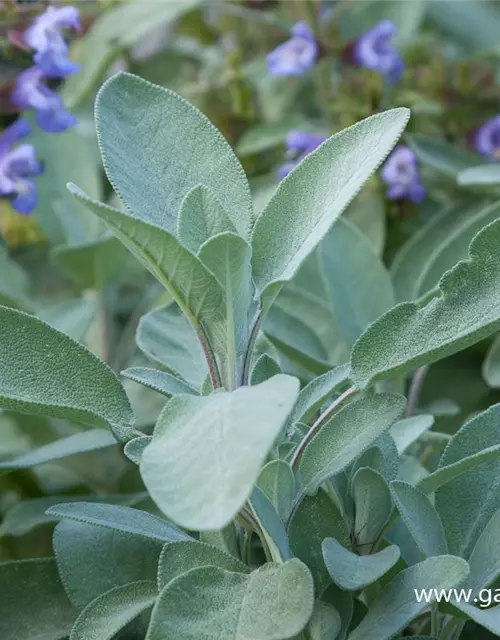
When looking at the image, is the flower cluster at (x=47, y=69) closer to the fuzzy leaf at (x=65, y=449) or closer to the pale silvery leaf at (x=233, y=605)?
the fuzzy leaf at (x=65, y=449)

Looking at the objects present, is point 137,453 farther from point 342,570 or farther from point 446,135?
point 446,135

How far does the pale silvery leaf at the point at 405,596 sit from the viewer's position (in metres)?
0.49

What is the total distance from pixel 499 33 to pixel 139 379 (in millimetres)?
956

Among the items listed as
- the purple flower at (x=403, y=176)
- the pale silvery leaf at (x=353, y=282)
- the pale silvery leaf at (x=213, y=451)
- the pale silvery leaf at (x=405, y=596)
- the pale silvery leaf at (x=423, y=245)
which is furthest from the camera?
the purple flower at (x=403, y=176)

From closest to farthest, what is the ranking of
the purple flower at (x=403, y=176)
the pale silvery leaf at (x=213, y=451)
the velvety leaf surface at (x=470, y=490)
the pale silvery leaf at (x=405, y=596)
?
1. the pale silvery leaf at (x=213, y=451)
2. the pale silvery leaf at (x=405, y=596)
3. the velvety leaf surface at (x=470, y=490)
4. the purple flower at (x=403, y=176)

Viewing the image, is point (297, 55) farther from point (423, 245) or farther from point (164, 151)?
point (164, 151)

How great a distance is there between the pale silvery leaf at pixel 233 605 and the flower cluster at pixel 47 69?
0.54 meters

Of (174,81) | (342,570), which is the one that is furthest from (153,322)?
(174,81)

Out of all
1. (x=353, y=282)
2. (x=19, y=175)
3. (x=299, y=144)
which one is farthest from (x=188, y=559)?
(x=299, y=144)

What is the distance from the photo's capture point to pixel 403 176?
1.05 metres

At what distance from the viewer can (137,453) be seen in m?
0.54

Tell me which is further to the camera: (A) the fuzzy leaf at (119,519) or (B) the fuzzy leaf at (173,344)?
(B) the fuzzy leaf at (173,344)

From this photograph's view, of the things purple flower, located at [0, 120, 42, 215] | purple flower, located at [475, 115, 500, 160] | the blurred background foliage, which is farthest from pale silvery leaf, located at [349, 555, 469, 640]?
purple flower, located at [475, 115, 500, 160]

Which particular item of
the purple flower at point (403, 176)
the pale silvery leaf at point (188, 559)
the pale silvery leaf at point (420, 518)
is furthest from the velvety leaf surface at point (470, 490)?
the purple flower at point (403, 176)
